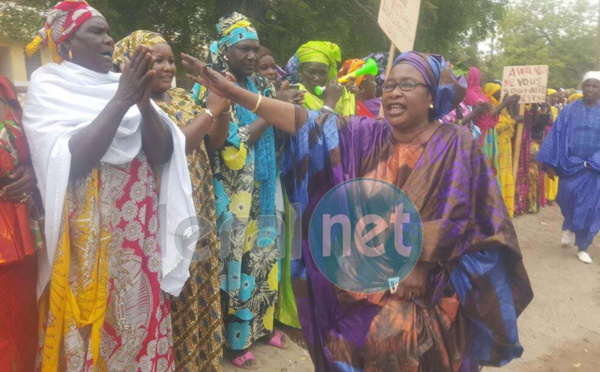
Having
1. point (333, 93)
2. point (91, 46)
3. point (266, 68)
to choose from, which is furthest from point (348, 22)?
point (91, 46)

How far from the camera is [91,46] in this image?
7.58ft

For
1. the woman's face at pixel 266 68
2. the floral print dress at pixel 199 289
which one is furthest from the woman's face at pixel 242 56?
the woman's face at pixel 266 68

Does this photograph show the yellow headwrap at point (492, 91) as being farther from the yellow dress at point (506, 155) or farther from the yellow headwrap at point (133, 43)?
the yellow headwrap at point (133, 43)

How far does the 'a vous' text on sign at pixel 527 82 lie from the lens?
6.95 m

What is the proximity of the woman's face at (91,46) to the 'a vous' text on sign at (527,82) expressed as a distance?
5.88m

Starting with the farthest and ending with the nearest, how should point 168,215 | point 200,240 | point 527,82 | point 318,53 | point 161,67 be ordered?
1. point 527,82
2. point 318,53
3. point 200,240
4. point 161,67
5. point 168,215

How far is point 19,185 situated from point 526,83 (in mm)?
6528

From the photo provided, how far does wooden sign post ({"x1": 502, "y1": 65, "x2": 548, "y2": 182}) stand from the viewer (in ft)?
22.8

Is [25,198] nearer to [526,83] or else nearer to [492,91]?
[526,83]

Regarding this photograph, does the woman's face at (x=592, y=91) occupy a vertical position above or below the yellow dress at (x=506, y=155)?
above

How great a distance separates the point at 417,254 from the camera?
87.7 inches

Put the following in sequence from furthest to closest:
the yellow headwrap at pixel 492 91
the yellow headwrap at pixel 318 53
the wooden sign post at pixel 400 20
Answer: the yellow headwrap at pixel 492 91, the yellow headwrap at pixel 318 53, the wooden sign post at pixel 400 20

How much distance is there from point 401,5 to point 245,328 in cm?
236

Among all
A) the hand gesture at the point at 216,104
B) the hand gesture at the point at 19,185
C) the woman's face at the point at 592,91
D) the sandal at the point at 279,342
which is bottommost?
the sandal at the point at 279,342
